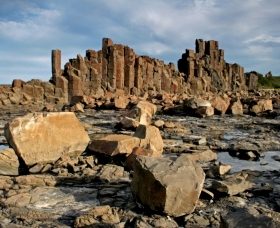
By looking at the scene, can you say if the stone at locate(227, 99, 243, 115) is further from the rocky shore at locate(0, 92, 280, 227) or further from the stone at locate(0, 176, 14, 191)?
the stone at locate(0, 176, 14, 191)

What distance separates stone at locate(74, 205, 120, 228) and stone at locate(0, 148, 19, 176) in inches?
92.0

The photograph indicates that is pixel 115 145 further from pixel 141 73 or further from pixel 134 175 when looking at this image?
pixel 141 73

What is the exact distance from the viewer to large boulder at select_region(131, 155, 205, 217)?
2.97 meters

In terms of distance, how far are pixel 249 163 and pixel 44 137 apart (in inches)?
146

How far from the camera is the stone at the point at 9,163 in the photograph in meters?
4.77

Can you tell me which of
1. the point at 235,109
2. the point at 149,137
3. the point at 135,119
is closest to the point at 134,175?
the point at 149,137

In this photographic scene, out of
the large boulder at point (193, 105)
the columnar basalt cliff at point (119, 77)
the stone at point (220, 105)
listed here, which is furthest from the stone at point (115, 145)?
the columnar basalt cliff at point (119, 77)

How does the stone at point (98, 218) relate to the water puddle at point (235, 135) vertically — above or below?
below

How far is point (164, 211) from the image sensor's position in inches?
118

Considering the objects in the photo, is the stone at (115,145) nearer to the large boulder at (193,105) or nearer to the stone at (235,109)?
the large boulder at (193,105)

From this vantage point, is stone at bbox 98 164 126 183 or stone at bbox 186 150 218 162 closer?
stone at bbox 98 164 126 183

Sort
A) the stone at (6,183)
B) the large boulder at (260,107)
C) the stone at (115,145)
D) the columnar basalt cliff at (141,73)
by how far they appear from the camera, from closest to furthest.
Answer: the stone at (6,183) < the stone at (115,145) < the large boulder at (260,107) < the columnar basalt cliff at (141,73)

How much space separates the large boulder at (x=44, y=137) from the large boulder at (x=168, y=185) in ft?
8.23

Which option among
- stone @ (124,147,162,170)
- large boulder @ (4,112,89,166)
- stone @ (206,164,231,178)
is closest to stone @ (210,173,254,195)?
stone @ (206,164,231,178)
